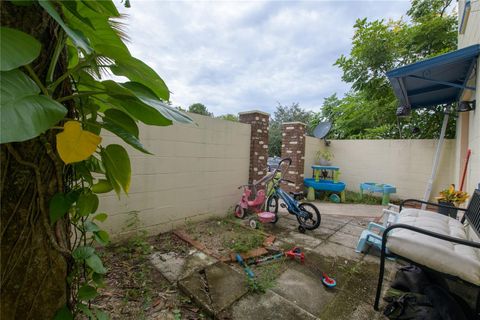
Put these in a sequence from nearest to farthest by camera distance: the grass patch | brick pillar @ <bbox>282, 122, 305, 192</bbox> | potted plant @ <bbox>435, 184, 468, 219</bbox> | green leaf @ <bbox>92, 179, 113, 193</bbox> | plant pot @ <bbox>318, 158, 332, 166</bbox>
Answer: green leaf @ <bbox>92, 179, 113, 193</bbox>
the grass patch
potted plant @ <bbox>435, 184, 468, 219</bbox>
brick pillar @ <bbox>282, 122, 305, 192</bbox>
plant pot @ <bbox>318, 158, 332, 166</bbox>

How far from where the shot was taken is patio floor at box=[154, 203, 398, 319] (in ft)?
5.06

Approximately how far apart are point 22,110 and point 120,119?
274 mm

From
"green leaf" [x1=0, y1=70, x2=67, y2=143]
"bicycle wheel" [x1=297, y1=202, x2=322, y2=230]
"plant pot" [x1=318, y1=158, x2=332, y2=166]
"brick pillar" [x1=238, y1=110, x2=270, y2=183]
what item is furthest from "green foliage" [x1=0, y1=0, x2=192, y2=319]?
"plant pot" [x1=318, y1=158, x2=332, y2=166]

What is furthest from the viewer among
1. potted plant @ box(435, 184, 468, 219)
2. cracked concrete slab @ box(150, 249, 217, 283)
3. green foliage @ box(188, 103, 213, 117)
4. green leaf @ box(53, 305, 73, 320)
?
green foliage @ box(188, 103, 213, 117)

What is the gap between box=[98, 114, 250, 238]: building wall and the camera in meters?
2.54

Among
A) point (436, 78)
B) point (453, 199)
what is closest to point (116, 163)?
point (453, 199)

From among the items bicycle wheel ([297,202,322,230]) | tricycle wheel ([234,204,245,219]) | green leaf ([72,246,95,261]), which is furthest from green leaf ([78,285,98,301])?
tricycle wheel ([234,204,245,219])

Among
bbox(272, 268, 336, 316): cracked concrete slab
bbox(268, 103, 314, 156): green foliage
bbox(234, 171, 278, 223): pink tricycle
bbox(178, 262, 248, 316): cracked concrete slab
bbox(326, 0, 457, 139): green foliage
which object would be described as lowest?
bbox(272, 268, 336, 316): cracked concrete slab

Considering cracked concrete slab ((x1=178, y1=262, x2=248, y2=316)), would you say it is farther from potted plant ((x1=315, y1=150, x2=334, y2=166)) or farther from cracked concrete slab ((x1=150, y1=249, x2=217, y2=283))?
potted plant ((x1=315, y1=150, x2=334, y2=166))

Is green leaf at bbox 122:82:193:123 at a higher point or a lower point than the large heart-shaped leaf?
lower

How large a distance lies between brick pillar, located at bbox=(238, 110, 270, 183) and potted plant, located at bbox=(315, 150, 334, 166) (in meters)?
2.67

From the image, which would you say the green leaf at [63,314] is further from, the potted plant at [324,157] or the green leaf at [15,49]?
the potted plant at [324,157]

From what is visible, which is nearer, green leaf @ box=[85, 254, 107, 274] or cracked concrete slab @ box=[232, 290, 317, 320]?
green leaf @ box=[85, 254, 107, 274]

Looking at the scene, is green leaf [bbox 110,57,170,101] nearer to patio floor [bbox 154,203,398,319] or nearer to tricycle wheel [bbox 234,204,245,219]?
patio floor [bbox 154,203,398,319]
